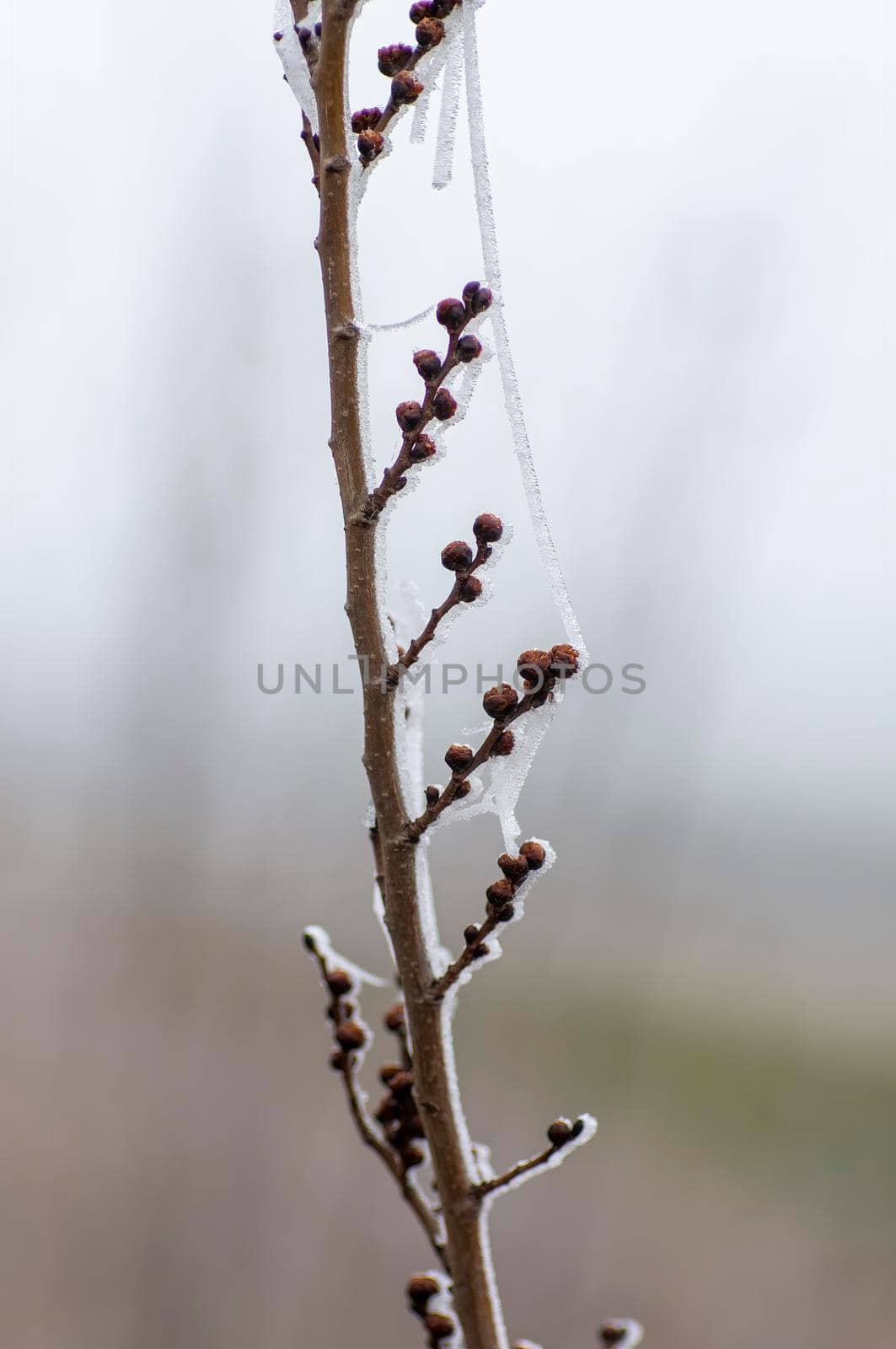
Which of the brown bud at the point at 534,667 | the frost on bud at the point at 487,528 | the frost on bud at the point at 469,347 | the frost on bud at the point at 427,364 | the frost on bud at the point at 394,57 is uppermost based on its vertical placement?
the frost on bud at the point at 394,57

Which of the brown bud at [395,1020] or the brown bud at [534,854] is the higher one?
the brown bud at [534,854]

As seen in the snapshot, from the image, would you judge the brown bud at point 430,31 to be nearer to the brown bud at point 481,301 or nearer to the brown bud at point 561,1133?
the brown bud at point 481,301

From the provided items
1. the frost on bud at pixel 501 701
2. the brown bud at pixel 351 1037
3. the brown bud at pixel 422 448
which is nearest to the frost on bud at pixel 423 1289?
the brown bud at pixel 351 1037

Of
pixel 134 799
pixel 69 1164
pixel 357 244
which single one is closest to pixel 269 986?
pixel 134 799

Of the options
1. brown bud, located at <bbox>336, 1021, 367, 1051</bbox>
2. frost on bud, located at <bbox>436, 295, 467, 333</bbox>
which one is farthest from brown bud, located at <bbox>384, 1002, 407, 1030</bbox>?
frost on bud, located at <bbox>436, 295, 467, 333</bbox>

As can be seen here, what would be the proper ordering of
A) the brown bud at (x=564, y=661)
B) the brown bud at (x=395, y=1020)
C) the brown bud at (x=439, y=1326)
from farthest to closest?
the brown bud at (x=395, y=1020), the brown bud at (x=439, y=1326), the brown bud at (x=564, y=661)

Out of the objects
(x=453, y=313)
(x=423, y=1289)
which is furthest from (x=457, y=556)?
(x=423, y=1289)

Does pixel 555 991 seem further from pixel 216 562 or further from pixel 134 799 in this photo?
pixel 216 562
